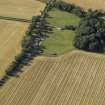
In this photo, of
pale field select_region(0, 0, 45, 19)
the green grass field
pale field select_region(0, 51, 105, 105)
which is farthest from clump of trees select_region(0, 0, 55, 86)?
pale field select_region(0, 0, 45, 19)

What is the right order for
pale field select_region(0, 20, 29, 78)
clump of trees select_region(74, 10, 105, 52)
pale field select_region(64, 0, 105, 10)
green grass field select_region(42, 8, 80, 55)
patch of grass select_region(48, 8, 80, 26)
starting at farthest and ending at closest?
pale field select_region(64, 0, 105, 10), patch of grass select_region(48, 8, 80, 26), green grass field select_region(42, 8, 80, 55), clump of trees select_region(74, 10, 105, 52), pale field select_region(0, 20, 29, 78)

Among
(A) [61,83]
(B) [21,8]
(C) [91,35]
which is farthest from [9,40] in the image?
(A) [61,83]

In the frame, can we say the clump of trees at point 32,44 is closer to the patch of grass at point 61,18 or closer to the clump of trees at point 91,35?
the patch of grass at point 61,18

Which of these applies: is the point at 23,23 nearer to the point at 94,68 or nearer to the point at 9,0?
the point at 9,0

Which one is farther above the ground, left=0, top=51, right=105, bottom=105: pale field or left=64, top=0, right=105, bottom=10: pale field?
left=64, top=0, right=105, bottom=10: pale field

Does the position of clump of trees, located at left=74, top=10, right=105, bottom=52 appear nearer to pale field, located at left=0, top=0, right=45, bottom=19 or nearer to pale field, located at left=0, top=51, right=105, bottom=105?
pale field, located at left=0, top=51, right=105, bottom=105

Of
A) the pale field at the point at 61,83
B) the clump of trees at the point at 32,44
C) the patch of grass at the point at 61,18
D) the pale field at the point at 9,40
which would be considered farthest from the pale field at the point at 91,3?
the pale field at the point at 61,83

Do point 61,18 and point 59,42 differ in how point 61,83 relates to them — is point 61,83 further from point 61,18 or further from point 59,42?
point 61,18

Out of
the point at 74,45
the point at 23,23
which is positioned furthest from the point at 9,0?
the point at 74,45
